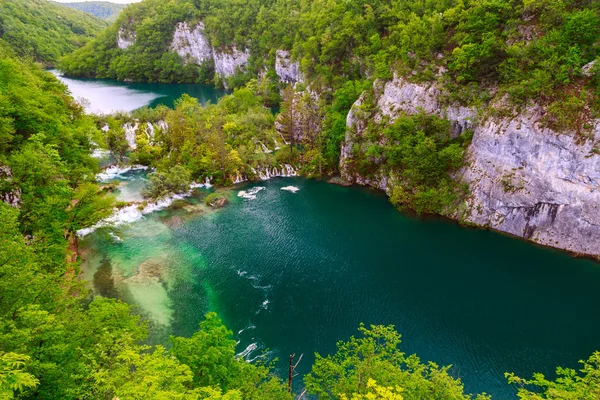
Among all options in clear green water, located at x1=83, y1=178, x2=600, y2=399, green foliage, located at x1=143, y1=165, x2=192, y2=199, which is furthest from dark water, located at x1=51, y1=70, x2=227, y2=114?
clear green water, located at x1=83, y1=178, x2=600, y2=399

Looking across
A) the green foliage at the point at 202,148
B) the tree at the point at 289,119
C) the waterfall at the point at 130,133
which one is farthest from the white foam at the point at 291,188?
the waterfall at the point at 130,133

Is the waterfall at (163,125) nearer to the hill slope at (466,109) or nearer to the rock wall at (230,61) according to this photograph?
the hill slope at (466,109)

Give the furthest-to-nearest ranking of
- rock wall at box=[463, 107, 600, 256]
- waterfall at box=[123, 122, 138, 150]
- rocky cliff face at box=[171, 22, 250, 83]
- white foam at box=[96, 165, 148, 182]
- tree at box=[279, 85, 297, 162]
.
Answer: rocky cliff face at box=[171, 22, 250, 83] → waterfall at box=[123, 122, 138, 150] → tree at box=[279, 85, 297, 162] → white foam at box=[96, 165, 148, 182] → rock wall at box=[463, 107, 600, 256]

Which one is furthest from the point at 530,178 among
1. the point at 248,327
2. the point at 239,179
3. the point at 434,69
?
the point at 239,179

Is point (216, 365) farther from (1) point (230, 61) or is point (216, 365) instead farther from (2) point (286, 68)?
(1) point (230, 61)

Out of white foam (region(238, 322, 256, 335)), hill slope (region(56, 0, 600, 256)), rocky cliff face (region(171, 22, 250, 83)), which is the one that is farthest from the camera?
rocky cliff face (region(171, 22, 250, 83))

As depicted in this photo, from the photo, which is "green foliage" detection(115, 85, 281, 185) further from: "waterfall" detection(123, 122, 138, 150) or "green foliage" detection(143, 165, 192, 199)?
"waterfall" detection(123, 122, 138, 150)
